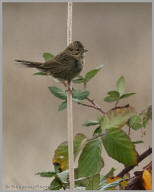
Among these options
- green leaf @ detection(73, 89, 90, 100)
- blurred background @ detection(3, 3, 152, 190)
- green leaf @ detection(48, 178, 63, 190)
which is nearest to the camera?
green leaf @ detection(48, 178, 63, 190)

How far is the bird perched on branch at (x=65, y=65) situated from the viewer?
587 mm

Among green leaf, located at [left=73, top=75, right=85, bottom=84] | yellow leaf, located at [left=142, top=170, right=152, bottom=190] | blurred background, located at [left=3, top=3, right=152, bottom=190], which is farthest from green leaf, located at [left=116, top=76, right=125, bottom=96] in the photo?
blurred background, located at [left=3, top=3, right=152, bottom=190]

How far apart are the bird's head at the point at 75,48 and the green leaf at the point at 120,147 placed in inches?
6.7

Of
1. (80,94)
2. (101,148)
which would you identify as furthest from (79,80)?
(101,148)

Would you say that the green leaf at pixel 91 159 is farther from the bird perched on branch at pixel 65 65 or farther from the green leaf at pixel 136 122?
the bird perched on branch at pixel 65 65

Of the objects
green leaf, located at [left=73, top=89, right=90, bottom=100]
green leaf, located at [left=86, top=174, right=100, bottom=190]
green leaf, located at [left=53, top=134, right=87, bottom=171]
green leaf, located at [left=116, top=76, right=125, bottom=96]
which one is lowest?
green leaf, located at [left=86, top=174, right=100, bottom=190]

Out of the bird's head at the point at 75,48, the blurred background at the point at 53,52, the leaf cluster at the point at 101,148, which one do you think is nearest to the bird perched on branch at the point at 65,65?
the bird's head at the point at 75,48

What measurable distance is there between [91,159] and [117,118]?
65mm

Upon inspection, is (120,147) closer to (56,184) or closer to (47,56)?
(56,184)

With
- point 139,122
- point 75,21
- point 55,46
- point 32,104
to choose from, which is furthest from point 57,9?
point 139,122

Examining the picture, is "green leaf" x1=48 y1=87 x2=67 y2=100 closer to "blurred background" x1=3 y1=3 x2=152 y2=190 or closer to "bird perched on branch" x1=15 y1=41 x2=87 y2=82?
"bird perched on branch" x1=15 y1=41 x2=87 y2=82

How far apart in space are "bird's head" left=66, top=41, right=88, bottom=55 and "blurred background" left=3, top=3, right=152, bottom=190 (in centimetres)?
73

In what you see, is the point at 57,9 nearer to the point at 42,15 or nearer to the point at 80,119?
the point at 42,15

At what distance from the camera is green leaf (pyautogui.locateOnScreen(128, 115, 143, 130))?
0.49 metres
